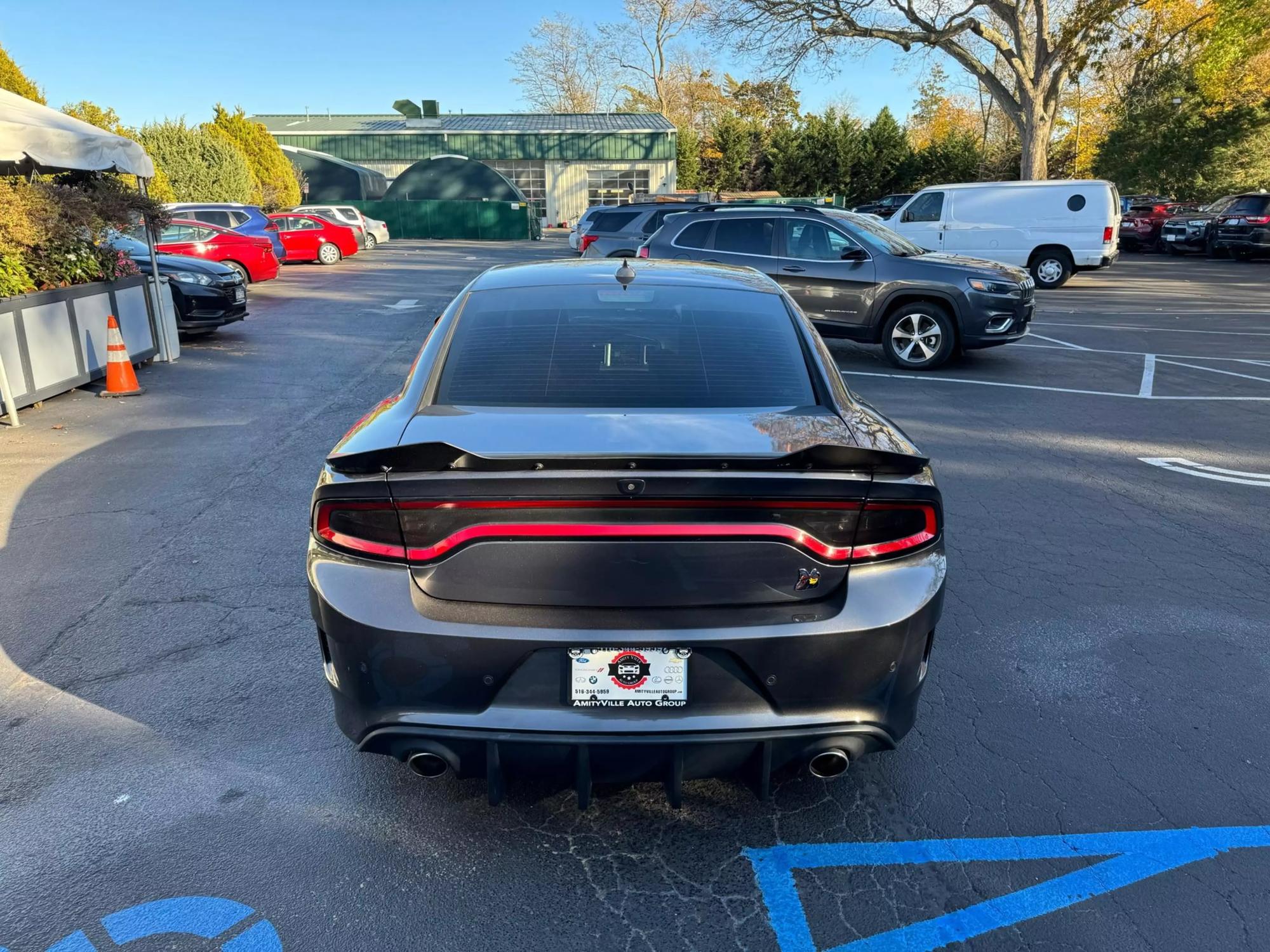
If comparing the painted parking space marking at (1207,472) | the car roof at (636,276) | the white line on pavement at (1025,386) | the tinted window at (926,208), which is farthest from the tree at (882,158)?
the car roof at (636,276)

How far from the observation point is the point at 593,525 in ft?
8.13

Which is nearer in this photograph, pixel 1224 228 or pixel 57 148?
pixel 57 148

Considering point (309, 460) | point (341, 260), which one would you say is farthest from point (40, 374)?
point (341, 260)

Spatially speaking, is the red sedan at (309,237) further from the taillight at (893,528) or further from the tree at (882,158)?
the tree at (882,158)

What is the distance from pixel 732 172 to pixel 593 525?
55898 millimetres

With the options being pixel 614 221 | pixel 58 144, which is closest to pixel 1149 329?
pixel 614 221

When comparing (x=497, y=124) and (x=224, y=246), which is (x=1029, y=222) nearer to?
(x=224, y=246)

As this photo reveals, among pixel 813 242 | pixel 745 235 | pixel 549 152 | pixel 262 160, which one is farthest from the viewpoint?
pixel 549 152

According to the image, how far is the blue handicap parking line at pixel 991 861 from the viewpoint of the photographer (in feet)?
8.19

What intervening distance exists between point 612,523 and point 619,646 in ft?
1.08

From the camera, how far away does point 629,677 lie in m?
2.48

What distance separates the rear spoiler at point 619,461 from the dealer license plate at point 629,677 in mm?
498

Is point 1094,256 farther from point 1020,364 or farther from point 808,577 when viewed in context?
point 808,577

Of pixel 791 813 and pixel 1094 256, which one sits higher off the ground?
pixel 1094 256
